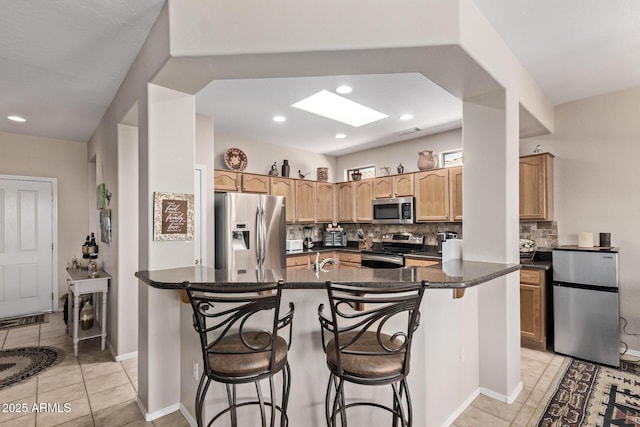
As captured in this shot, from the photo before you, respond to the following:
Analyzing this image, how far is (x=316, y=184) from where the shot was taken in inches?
223

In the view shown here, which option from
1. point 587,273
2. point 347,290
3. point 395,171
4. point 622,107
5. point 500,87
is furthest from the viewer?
point 395,171

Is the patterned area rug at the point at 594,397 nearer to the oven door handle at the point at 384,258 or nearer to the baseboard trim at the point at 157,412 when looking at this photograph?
the oven door handle at the point at 384,258

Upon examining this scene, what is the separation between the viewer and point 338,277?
1.82 m

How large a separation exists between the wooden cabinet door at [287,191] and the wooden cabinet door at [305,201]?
3.8 inches

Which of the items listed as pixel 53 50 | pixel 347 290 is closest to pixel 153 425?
pixel 347 290

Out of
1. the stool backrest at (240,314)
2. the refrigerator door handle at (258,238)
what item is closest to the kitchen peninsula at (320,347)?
the stool backrest at (240,314)

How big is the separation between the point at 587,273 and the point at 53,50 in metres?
5.01

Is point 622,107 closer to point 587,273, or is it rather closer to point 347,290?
point 587,273

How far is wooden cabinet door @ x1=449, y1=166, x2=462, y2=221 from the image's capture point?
4.31 metres

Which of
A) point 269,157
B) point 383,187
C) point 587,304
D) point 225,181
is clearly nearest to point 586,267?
point 587,304

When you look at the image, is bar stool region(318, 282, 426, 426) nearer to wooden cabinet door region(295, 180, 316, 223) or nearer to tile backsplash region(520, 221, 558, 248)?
tile backsplash region(520, 221, 558, 248)

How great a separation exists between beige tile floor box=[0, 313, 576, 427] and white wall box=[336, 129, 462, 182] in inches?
113

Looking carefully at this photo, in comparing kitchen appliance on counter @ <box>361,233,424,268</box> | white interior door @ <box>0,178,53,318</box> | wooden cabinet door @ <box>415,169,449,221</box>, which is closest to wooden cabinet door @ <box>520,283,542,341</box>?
wooden cabinet door @ <box>415,169,449,221</box>

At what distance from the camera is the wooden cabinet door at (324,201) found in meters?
5.68
